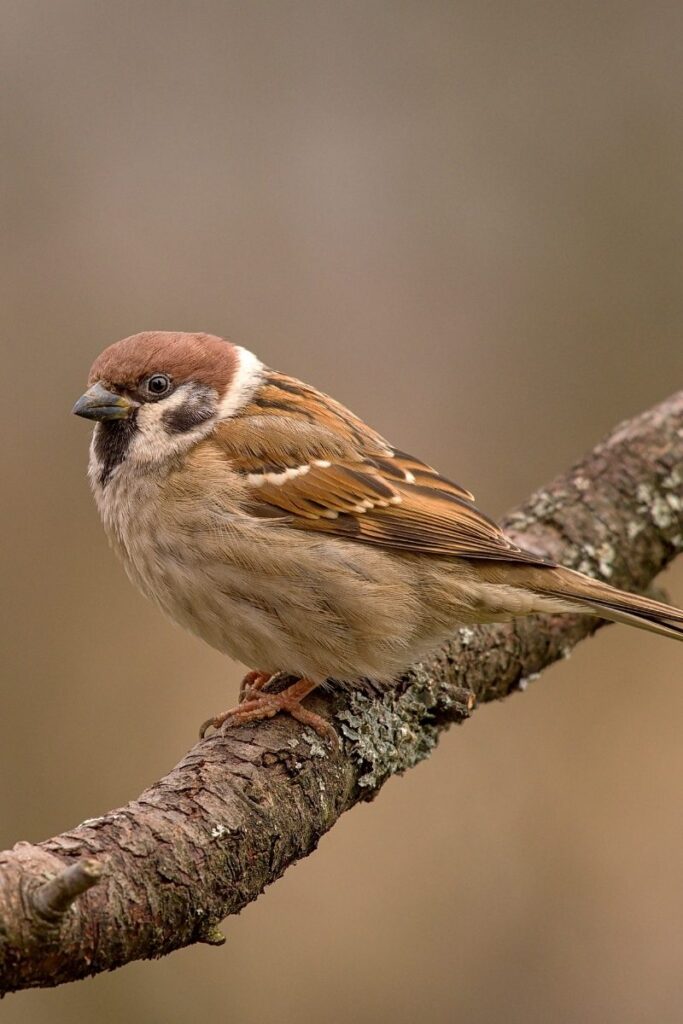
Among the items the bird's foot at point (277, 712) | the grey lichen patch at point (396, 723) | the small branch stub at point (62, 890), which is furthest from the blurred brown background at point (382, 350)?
the small branch stub at point (62, 890)

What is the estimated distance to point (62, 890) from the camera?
6.10 feet

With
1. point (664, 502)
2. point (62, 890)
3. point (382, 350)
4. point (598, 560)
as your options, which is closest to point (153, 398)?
point (598, 560)

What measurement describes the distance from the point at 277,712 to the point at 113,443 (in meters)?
1.08

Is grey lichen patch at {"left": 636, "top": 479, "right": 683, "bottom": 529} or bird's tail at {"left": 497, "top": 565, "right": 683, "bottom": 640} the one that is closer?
bird's tail at {"left": 497, "top": 565, "right": 683, "bottom": 640}

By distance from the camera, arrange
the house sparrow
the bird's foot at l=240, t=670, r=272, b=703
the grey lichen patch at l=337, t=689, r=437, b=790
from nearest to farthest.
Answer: the grey lichen patch at l=337, t=689, r=437, b=790
the house sparrow
the bird's foot at l=240, t=670, r=272, b=703

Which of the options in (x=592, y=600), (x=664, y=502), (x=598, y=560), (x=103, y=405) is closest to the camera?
(x=592, y=600)

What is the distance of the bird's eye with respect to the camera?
3721 mm

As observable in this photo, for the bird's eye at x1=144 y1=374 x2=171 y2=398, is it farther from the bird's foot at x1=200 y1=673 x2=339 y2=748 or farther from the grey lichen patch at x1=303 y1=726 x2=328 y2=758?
the grey lichen patch at x1=303 y1=726 x2=328 y2=758

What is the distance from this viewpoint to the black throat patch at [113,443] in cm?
369

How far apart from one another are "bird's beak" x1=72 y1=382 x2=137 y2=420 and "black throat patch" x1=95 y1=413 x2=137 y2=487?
0.04 m

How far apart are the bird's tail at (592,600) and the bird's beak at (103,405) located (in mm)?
1328

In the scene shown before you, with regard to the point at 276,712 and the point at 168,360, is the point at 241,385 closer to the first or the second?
the point at 168,360

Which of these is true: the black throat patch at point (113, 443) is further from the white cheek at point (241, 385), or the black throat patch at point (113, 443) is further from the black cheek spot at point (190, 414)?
the white cheek at point (241, 385)

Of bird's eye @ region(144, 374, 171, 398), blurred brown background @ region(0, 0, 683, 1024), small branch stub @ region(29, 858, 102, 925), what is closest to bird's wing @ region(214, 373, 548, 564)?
bird's eye @ region(144, 374, 171, 398)
